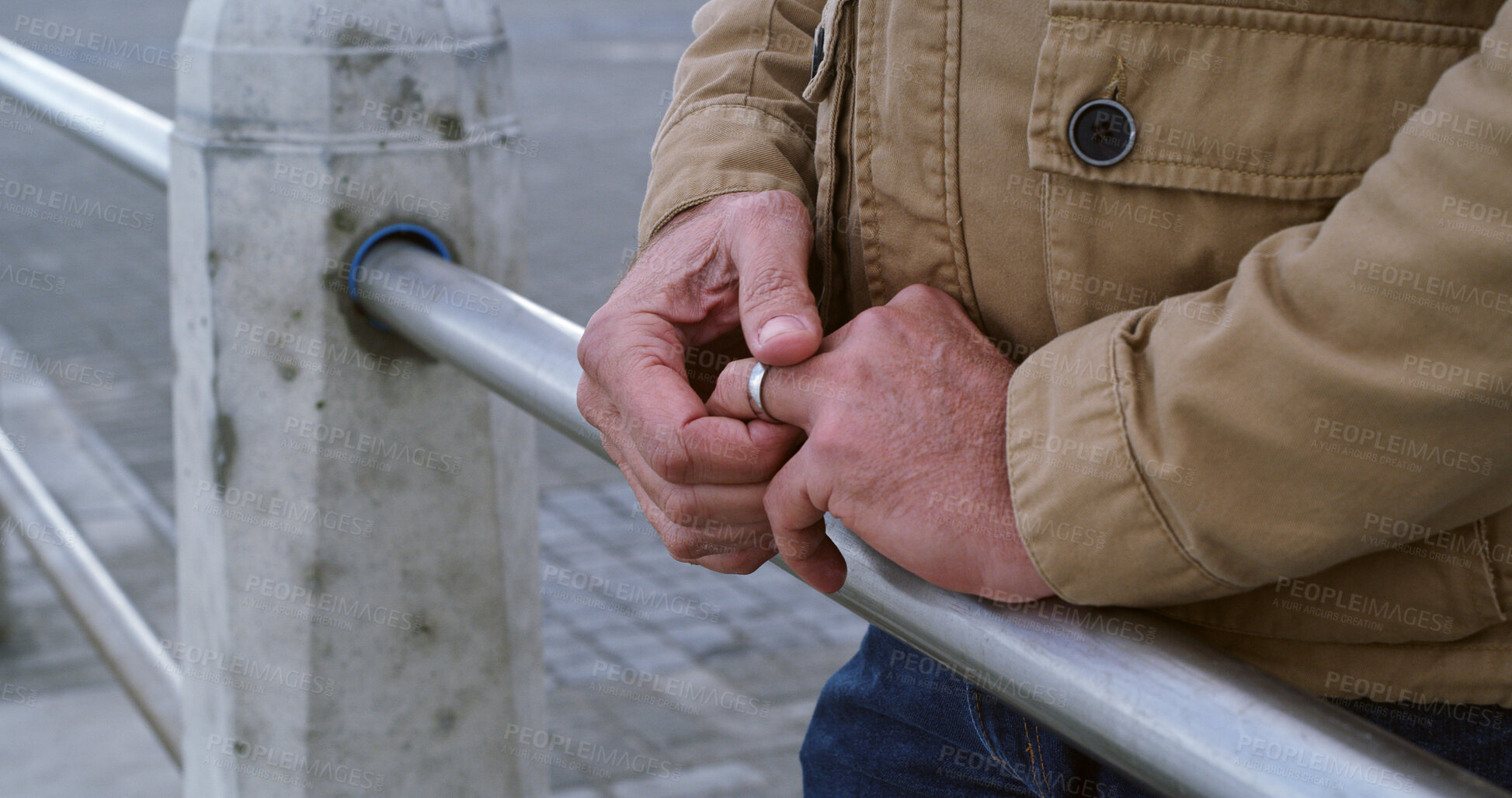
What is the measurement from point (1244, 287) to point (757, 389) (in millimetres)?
368

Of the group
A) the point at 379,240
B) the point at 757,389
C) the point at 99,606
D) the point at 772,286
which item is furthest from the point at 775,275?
the point at 99,606

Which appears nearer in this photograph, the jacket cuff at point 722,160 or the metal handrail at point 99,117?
the jacket cuff at point 722,160

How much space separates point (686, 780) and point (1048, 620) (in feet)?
8.79

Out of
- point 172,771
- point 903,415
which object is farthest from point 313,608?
point 172,771

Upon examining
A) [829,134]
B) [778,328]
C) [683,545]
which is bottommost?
[683,545]

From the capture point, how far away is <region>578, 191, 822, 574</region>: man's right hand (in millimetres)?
1068

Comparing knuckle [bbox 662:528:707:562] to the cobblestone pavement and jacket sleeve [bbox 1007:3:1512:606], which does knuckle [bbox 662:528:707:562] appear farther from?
the cobblestone pavement

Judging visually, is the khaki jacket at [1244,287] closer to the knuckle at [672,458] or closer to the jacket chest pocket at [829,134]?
the jacket chest pocket at [829,134]

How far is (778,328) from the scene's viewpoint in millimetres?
1054

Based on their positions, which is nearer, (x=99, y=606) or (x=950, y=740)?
(x=950, y=740)

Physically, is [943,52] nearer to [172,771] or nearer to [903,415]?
[903,415]

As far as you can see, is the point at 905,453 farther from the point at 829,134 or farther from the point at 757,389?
the point at 829,134

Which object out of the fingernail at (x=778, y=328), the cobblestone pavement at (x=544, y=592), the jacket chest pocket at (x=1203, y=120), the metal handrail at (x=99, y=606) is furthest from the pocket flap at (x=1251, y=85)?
the cobblestone pavement at (x=544, y=592)

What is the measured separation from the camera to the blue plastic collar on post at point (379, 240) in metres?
1.53
